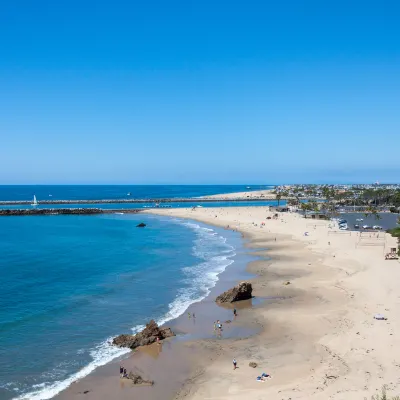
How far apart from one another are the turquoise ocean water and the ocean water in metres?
0.07

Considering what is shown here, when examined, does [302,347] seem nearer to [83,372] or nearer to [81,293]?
[83,372]

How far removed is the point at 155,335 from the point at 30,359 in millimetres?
7958

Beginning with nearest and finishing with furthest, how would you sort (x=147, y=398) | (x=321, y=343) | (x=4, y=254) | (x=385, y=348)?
(x=147, y=398)
(x=385, y=348)
(x=321, y=343)
(x=4, y=254)

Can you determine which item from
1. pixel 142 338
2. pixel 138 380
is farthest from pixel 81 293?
pixel 138 380

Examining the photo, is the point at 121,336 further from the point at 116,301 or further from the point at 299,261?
the point at 299,261

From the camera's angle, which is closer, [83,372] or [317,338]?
[83,372]

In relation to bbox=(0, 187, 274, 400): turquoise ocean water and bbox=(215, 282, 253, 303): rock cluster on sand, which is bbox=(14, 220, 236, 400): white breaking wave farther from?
bbox=(215, 282, 253, 303): rock cluster on sand

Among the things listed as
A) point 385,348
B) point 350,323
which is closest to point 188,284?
point 350,323

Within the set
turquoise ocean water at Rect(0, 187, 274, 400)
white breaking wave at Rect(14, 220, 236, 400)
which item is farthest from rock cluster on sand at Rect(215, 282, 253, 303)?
turquoise ocean water at Rect(0, 187, 274, 400)

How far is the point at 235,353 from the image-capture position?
82.7 feet

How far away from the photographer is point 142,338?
1052 inches

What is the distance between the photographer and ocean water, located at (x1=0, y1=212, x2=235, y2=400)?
23.8m

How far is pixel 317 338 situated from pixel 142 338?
11.9m

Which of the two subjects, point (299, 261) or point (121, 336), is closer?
point (121, 336)
